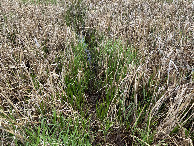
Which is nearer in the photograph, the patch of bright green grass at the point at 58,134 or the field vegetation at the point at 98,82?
the patch of bright green grass at the point at 58,134

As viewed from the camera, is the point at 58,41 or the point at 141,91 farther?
the point at 58,41

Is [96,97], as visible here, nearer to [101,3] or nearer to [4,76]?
[4,76]

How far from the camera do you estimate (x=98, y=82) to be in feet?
6.56

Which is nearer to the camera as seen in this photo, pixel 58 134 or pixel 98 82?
pixel 58 134

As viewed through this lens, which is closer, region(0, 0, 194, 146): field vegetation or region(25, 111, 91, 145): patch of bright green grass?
region(25, 111, 91, 145): patch of bright green grass

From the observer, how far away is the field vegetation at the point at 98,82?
4.39ft

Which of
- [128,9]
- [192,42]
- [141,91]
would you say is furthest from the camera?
[128,9]

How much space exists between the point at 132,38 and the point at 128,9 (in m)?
1.28

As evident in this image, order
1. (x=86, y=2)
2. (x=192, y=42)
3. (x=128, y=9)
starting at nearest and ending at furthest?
(x=192, y=42) < (x=128, y=9) < (x=86, y=2)

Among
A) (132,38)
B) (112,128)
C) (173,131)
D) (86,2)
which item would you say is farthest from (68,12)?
(173,131)

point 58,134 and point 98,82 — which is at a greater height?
point 98,82

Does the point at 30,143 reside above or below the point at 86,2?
below

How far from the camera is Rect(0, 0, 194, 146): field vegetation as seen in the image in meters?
1.34

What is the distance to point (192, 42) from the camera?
1.88m
